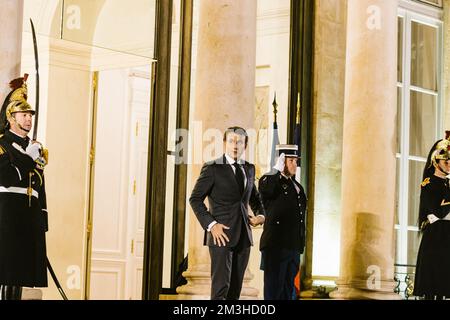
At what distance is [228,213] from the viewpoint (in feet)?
37.3

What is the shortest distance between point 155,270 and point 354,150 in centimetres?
283

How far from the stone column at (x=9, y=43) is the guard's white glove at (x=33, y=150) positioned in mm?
470

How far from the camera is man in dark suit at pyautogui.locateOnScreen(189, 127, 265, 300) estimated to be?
11172mm

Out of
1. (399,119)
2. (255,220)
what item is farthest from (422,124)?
(255,220)

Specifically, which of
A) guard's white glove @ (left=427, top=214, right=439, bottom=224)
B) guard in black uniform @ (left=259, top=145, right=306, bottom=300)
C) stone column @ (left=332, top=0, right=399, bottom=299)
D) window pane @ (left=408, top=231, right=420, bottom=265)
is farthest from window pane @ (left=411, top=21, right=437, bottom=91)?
guard in black uniform @ (left=259, top=145, right=306, bottom=300)

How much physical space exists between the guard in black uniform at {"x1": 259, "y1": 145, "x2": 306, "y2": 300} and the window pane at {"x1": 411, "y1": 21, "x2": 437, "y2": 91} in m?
5.79

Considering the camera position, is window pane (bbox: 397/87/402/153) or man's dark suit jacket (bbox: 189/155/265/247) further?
window pane (bbox: 397/87/402/153)

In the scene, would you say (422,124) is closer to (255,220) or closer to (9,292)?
(255,220)

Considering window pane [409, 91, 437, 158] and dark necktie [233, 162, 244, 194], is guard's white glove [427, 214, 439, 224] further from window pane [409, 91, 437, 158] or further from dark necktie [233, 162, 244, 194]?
window pane [409, 91, 437, 158]

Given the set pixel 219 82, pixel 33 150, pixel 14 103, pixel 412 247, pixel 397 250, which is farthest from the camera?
pixel 412 247

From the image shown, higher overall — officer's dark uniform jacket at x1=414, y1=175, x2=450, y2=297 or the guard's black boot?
officer's dark uniform jacket at x1=414, y1=175, x2=450, y2=297

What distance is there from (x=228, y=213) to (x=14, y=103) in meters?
2.38
